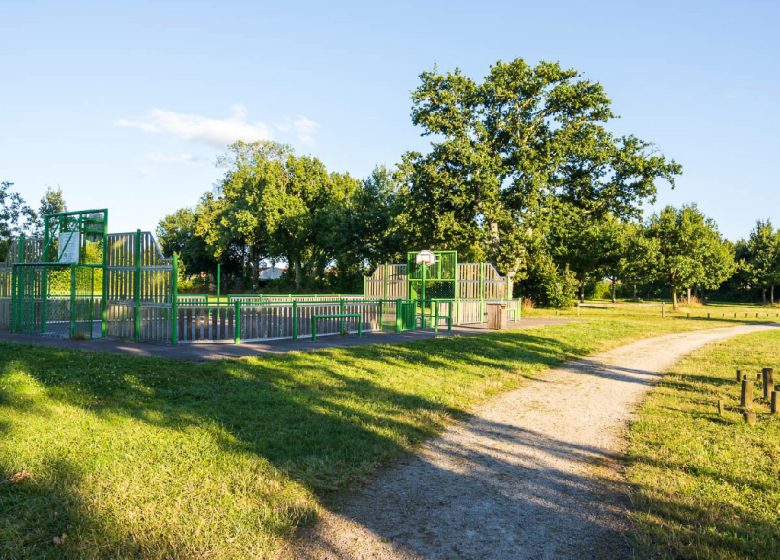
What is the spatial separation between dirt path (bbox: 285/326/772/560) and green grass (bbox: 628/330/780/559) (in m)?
0.23

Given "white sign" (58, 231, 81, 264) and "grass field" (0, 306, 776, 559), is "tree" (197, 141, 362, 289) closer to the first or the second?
"white sign" (58, 231, 81, 264)

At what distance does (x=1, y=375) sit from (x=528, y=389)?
8.37 m

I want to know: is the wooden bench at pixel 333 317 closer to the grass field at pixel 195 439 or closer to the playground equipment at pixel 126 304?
the playground equipment at pixel 126 304

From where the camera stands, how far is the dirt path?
3834mm

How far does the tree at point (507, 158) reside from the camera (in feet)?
111

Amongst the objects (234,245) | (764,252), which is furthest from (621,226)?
(234,245)

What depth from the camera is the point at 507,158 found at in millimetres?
35750

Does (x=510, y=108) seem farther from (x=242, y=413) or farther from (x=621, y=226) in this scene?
(x=242, y=413)

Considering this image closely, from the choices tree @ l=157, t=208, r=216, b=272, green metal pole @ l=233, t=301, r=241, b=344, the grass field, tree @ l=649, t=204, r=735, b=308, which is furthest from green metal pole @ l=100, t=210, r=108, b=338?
tree @ l=157, t=208, r=216, b=272

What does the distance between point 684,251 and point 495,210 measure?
20.3 m

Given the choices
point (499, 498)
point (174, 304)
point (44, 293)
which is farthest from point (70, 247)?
point (499, 498)

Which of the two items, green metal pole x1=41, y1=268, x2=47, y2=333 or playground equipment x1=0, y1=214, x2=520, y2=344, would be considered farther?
green metal pole x1=41, y1=268, x2=47, y2=333

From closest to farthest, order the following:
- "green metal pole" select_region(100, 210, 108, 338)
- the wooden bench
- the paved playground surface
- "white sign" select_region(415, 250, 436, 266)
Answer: the paved playground surface, "green metal pole" select_region(100, 210, 108, 338), the wooden bench, "white sign" select_region(415, 250, 436, 266)

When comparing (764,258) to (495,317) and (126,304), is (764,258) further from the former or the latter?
(126,304)
